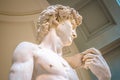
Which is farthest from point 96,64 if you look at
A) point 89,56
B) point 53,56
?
point 53,56

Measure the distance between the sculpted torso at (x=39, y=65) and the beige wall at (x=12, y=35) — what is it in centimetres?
217

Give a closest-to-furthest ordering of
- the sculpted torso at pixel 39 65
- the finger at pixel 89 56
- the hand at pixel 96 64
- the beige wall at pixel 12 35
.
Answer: the sculpted torso at pixel 39 65 < the hand at pixel 96 64 < the finger at pixel 89 56 < the beige wall at pixel 12 35

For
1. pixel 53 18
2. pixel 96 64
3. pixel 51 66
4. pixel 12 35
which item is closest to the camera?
pixel 51 66

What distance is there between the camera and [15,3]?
5250mm

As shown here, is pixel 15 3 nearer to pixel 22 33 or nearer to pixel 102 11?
pixel 22 33

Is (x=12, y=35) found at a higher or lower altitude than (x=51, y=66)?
higher

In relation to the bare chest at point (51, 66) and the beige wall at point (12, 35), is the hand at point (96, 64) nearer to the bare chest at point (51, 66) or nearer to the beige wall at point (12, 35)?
the bare chest at point (51, 66)

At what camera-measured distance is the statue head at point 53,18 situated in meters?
3.19

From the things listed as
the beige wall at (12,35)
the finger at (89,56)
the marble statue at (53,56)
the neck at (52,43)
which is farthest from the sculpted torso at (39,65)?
the beige wall at (12,35)

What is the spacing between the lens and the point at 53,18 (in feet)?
10.5

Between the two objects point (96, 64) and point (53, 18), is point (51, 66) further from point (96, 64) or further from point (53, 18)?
point (53, 18)

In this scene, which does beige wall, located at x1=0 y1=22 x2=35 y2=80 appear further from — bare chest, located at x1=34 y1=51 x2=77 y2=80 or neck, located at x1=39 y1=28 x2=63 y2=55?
bare chest, located at x1=34 y1=51 x2=77 y2=80

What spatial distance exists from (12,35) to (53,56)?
7.46 feet

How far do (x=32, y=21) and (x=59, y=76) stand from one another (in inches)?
94.3
